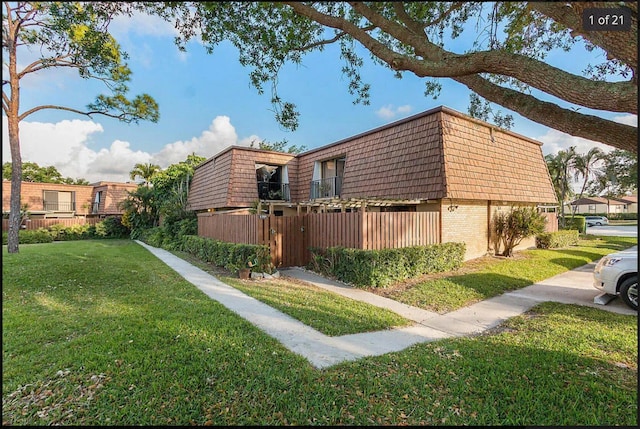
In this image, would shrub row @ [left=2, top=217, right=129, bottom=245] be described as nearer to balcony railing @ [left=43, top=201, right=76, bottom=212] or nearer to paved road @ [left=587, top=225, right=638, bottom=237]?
balcony railing @ [left=43, top=201, right=76, bottom=212]

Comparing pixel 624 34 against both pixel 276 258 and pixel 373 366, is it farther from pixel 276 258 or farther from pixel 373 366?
pixel 276 258

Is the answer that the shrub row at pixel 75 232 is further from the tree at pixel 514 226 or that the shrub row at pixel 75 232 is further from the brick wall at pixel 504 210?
the tree at pixel 514 226

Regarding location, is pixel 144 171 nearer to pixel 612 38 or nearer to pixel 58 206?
pixel 58 206

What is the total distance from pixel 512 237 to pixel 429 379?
11.7 m

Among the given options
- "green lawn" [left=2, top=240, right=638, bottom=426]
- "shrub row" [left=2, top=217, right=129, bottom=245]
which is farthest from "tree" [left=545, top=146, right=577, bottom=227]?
"shrub row" [left=2, top=217, right=129, bottom=245]

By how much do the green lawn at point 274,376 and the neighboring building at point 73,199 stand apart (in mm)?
25573

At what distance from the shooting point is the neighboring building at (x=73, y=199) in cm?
2593

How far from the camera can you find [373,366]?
362 cm

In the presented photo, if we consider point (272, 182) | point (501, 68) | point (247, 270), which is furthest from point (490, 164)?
point (272, 182)

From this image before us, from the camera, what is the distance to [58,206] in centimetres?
2727

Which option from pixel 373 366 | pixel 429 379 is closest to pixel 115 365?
pixel 373 366

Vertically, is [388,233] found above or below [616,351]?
above

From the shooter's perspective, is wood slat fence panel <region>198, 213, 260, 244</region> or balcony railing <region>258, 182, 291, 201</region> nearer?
wood slat fence panel <region>198, 213, 260, 244</region>

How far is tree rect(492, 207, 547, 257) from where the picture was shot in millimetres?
12258
